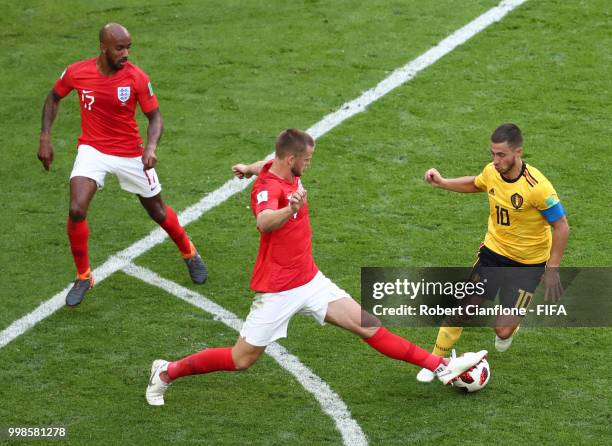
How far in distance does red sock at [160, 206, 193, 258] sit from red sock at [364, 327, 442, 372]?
2.59m

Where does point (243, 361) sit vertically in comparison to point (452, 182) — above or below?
below

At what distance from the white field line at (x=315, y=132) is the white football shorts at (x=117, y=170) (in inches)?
33.7

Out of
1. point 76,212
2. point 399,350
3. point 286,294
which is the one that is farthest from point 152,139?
point 399,350

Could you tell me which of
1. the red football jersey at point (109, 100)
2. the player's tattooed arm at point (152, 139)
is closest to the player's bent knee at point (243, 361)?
the player's tattooed arm at point (152, 139)

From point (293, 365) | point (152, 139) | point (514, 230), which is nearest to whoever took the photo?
point (514, 230)

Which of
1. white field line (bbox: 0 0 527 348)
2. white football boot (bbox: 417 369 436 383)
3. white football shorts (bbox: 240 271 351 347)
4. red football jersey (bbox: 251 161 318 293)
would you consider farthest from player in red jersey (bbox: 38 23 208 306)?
white football boot (bbox: 417 369 436 383)

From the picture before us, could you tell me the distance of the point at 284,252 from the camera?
7785mm

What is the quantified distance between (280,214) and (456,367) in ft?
5.84

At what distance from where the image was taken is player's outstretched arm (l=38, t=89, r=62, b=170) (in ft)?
31.9

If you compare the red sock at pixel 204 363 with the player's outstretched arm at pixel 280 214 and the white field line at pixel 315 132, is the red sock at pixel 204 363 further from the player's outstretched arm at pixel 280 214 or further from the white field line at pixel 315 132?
the white field line at pixel 315 132

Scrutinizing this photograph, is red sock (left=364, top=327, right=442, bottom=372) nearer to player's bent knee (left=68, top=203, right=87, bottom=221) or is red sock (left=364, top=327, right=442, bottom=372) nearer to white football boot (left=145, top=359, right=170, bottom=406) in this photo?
white football boot (left=145, top=359, right=170, bottom=406)

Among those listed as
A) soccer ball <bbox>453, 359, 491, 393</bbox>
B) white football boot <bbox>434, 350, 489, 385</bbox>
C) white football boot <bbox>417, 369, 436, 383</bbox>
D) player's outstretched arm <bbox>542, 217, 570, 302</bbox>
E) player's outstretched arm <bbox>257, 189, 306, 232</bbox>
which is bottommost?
white football boot <bbox>417, 369, 436, 383</bbox>

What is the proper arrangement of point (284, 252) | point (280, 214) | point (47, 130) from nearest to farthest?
1. point (280, 214)
2. point (284, 252)
3. point (47, 130)

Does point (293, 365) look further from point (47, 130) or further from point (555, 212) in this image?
point (47, 130)
